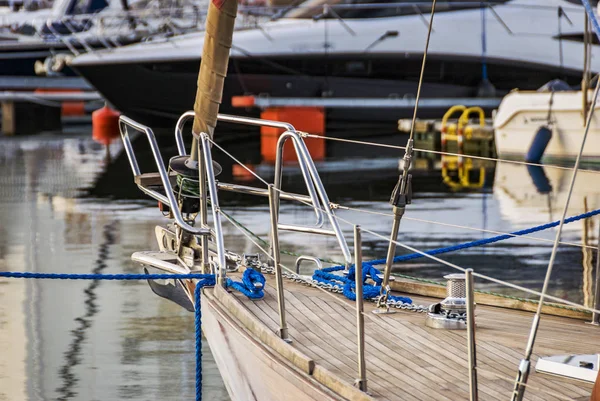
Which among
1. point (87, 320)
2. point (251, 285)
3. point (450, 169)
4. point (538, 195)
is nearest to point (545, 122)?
point (450, 169)

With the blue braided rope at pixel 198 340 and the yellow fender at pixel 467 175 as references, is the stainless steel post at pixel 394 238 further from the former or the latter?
the yellow fender at pixel 467 175

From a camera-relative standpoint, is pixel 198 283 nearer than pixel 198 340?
No

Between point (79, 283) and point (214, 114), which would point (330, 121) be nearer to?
point (79, 283)

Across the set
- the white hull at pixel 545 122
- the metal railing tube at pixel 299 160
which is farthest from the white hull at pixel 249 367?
the white hull at pixel 545 122

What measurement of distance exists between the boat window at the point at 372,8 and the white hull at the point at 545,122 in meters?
5.73

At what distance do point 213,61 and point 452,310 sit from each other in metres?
2.12

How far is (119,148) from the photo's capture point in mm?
24453

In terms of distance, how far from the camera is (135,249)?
1056 cm

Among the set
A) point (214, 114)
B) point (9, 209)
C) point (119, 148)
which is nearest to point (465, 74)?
point (119, 148)

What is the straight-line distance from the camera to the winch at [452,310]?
16.2ft

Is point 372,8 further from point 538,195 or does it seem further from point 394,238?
point 394,238

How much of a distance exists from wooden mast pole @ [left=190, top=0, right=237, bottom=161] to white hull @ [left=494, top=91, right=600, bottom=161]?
1205 cm

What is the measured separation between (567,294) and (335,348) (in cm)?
407

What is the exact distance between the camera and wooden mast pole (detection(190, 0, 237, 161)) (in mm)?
6172
